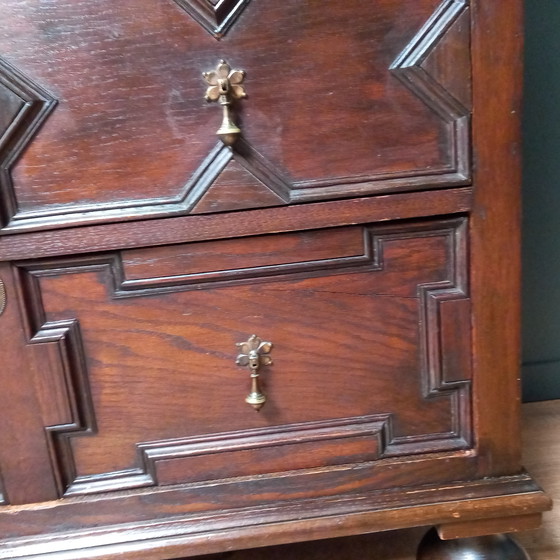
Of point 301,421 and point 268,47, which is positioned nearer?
point 268,47

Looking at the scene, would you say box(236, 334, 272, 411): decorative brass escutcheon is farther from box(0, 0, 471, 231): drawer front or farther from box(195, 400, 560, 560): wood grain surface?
box(195, 400, 560, 560): wood grain surface

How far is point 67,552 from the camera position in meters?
0.70

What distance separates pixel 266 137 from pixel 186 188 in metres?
0.09

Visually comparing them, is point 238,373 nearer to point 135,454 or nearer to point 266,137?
point 135,454

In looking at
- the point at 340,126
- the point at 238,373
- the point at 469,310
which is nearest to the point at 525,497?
the point at 469,310

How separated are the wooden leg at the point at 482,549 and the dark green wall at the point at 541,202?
1.48ft

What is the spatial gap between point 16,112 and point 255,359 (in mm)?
319

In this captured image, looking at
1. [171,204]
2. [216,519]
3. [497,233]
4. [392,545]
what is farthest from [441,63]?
[392,545]

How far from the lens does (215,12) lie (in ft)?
1.95

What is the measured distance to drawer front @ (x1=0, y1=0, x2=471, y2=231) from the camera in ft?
1.96

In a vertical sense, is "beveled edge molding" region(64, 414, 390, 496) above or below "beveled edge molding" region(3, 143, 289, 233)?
below

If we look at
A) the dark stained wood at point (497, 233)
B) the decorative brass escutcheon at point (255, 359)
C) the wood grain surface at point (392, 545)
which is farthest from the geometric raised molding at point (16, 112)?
the wood grain surface at point (392, 545)

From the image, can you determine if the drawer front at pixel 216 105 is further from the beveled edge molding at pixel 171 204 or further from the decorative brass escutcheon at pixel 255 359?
the decorative brass escutcheon at pixel 255 359

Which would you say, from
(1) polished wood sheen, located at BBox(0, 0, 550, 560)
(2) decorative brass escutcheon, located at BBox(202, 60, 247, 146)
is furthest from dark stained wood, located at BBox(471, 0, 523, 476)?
(2) decorative brass escutcheon, located at BBox(202, 60, 247, 146)
